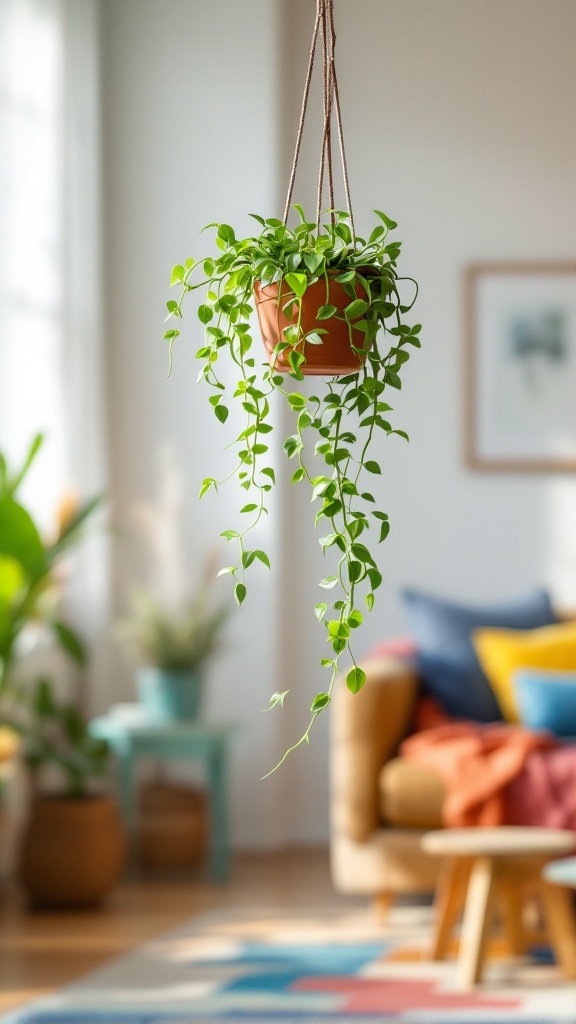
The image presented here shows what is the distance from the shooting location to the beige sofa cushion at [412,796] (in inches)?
160

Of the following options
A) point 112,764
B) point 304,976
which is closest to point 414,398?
point 112,764

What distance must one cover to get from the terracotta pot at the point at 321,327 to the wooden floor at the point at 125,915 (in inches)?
88.4

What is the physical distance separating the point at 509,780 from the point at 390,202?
2.51m

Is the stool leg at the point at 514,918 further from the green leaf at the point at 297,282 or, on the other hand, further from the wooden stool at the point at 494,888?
the green leaf at the point at 297,282

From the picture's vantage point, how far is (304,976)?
11.5 ft

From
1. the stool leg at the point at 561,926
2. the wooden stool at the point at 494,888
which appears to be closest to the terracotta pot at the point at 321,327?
the wooden stool at the point at 494,888

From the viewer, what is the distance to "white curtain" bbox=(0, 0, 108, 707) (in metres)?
4.94

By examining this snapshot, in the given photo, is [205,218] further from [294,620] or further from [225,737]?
[225,737]

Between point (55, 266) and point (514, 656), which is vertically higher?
point (55, 266)

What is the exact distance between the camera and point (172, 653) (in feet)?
16.5

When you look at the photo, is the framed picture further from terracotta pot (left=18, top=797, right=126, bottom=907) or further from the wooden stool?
the wooden stool

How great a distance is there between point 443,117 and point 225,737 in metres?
2.45

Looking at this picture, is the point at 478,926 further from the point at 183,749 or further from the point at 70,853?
the point at 183,749

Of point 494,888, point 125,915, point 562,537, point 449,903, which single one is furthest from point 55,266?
point 494,888
